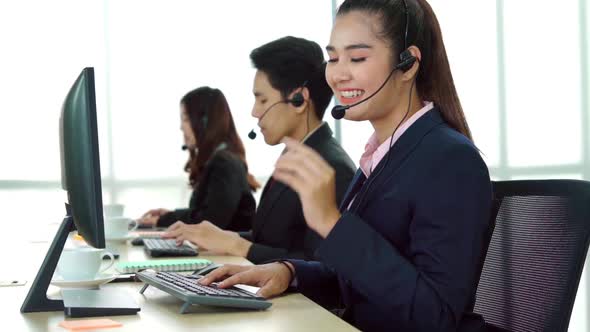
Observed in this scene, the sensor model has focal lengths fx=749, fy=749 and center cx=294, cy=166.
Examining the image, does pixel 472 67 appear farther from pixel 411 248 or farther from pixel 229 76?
pixel 411 248

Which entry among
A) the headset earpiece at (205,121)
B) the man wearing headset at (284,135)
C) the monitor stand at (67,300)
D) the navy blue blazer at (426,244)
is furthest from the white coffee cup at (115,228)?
the navy blue blazer at (426,244)

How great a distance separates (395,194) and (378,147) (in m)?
0.23

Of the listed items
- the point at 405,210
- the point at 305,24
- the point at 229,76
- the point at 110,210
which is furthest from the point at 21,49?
the point at 405,210

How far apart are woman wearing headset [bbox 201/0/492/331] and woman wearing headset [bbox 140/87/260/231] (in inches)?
75.9

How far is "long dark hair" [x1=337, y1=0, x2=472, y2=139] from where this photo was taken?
1565 millimetres

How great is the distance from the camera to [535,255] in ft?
4.49

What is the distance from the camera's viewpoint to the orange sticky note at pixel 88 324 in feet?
3.94

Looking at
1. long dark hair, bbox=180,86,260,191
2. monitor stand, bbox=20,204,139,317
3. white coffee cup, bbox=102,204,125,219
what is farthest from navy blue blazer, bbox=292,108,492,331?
long dark hair, bbox=180,86,260,191

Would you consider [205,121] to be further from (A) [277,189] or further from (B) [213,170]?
(A) [277,189]

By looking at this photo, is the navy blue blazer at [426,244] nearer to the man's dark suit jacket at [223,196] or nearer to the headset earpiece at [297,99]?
the headset earpiece at [297,99]

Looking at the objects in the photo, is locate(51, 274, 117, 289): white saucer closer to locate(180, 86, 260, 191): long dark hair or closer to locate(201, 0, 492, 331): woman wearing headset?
locate(201, 0, 492, 331): woman wearing headset

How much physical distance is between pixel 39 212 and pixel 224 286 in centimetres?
389

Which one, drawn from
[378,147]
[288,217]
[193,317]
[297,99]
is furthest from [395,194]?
[297,99]

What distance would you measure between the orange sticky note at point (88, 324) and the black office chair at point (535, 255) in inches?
28.4
